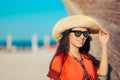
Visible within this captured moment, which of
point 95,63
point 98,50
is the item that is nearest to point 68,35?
point 95,63

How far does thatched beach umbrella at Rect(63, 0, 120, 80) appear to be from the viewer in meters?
5.75

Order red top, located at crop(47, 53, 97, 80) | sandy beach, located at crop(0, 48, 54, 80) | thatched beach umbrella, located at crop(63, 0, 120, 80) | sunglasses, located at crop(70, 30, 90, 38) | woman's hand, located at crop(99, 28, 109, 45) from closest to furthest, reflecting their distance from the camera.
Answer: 1. red top, located at crop(47, 53, 97, 80)
2. sunglasses, located at crop(70, 30, 90, 38)
3. woman's hand, located at crop(99, 28, 109, 45)
4. thatched beach umbrella, located at crop(63, 0, 120, 80)
5. sandy beach, located at crop(0, 48, 54, 80)

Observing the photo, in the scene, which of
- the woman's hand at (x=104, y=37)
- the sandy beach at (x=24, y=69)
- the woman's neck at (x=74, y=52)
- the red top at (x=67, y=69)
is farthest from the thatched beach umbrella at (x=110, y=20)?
the sandy beach at (x=24, y=69)

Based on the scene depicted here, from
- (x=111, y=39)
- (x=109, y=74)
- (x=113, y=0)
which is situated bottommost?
(x=109, y=74)

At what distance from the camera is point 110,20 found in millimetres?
5973

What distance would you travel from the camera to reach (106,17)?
611cm

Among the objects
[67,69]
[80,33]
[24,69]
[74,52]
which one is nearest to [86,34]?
[80,33]

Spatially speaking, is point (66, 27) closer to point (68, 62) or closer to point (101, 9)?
point (68, 62)

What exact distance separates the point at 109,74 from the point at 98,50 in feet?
1.37

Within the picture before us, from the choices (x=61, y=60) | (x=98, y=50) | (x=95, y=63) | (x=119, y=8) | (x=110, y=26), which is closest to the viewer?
(x=61, y=60)

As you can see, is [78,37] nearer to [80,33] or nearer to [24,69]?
[80,33]

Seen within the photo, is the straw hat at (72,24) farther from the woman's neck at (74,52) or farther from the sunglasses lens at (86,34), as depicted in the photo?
the woman's neck at (74,52)

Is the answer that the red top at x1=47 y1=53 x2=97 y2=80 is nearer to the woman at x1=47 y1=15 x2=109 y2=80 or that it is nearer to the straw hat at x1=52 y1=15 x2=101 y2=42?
the woman at x1=47 y1=15 x2=109 y2=80

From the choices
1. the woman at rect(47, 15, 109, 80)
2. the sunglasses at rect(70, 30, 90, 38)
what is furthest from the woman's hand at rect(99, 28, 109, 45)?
the sunglasses at rect(70, 30, 90, 38)
